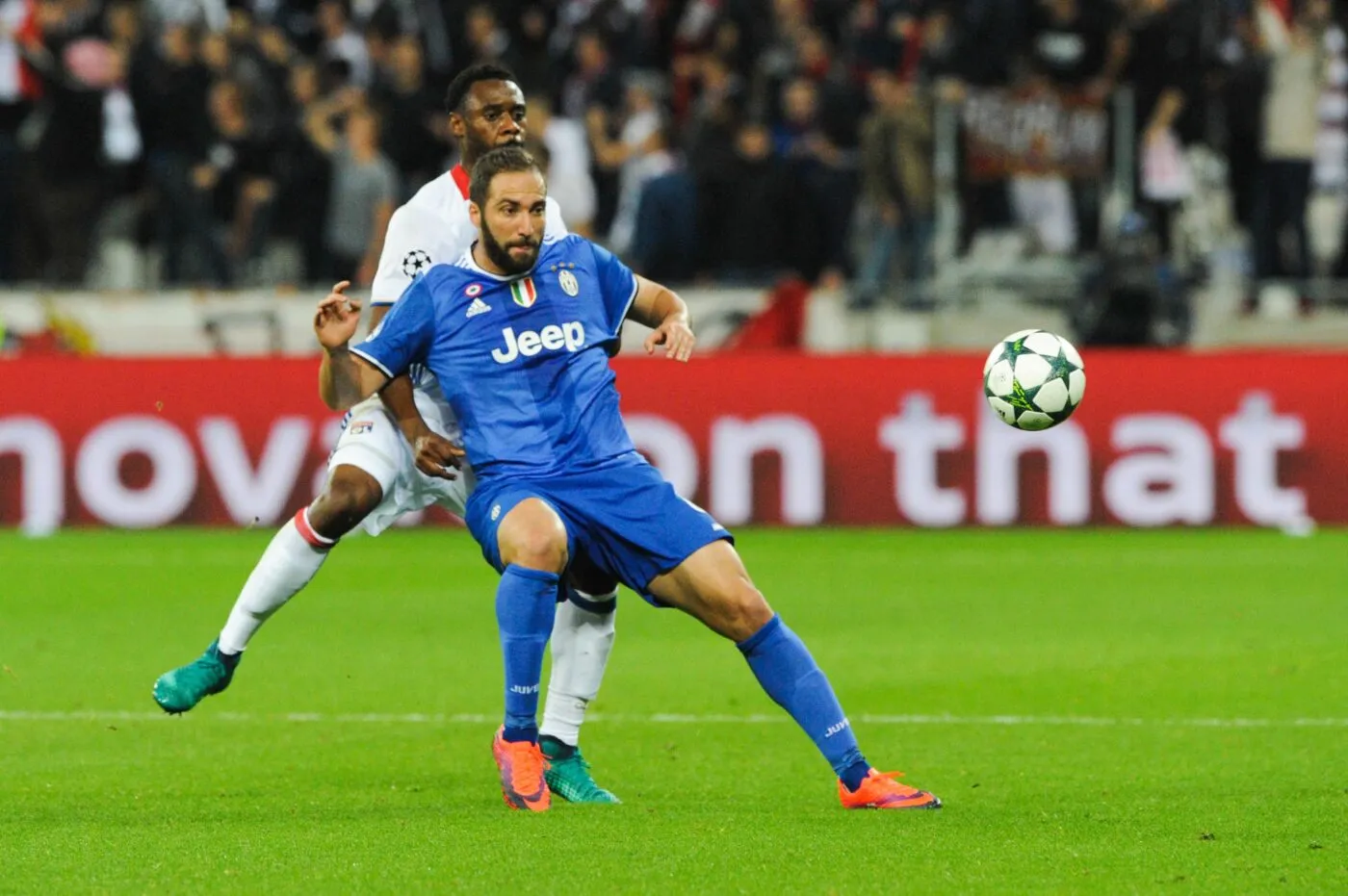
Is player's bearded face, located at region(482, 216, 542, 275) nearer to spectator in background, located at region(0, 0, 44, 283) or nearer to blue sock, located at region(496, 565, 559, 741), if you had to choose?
blue sock, located at region(496, 565, 559, 741)

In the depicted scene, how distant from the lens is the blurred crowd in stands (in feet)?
61.2

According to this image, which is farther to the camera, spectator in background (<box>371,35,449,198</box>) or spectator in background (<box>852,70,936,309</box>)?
spectator in background (<box>371,35,449,198</box>)

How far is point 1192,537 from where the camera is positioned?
16.1 metres

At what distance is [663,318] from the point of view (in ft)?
25.1

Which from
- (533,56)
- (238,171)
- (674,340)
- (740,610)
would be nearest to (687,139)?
(533,56)

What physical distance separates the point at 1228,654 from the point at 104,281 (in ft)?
37.9

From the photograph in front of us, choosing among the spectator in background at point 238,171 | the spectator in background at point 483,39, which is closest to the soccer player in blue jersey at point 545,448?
the spectator in background at point 238,171

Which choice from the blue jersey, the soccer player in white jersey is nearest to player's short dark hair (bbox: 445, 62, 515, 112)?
the soccer player in white jersey

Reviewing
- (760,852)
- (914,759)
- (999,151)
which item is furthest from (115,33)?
(760,852)

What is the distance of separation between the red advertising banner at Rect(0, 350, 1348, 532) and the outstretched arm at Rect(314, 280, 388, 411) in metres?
8.70

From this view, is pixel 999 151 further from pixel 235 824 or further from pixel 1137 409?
pixel 235 824

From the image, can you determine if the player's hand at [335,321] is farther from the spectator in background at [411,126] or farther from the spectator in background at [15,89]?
the spectator in background at [15,89]

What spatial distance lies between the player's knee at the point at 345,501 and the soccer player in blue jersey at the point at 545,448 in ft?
0.91

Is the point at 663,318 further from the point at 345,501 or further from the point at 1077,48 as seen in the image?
the point at 1077,48
